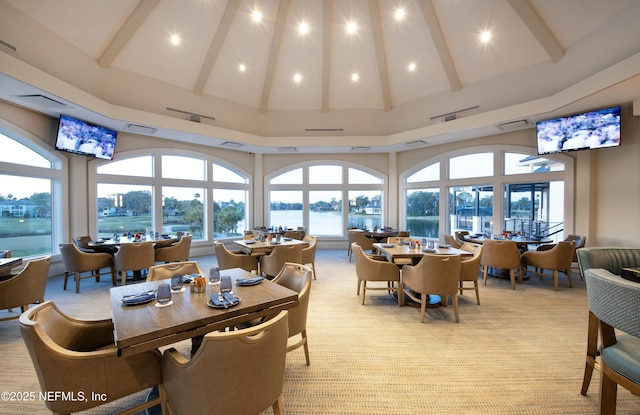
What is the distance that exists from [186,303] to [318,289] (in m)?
3.15

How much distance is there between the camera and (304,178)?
9.45 metres

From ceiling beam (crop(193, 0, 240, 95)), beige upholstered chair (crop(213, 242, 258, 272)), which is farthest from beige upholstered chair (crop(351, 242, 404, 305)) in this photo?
ceiling beam (crop(193, 0, 240, 95))

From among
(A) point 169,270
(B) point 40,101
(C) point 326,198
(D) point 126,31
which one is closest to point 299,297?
(A) point 169,270

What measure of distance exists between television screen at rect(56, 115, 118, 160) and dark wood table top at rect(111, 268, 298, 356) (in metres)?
5.02

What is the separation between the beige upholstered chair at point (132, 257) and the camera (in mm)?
4910

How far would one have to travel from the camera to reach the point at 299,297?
7.51ft

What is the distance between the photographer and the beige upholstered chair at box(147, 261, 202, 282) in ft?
9.98

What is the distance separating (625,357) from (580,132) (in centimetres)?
532

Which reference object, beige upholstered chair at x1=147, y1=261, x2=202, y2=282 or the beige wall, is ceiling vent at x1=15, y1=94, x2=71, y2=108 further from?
beige upholstered chair at x1=147, y1=261, x2=202, y2=282

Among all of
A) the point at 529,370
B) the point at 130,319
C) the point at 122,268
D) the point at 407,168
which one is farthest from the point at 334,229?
the point at 130,319

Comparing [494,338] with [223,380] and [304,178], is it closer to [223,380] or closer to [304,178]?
[223,380]

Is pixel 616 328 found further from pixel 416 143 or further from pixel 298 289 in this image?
pixel 416 143

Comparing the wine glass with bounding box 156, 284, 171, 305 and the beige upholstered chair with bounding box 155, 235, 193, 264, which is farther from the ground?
the wine glass with bounding box 156, 284, 171, 305

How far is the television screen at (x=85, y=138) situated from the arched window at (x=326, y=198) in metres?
4.40
